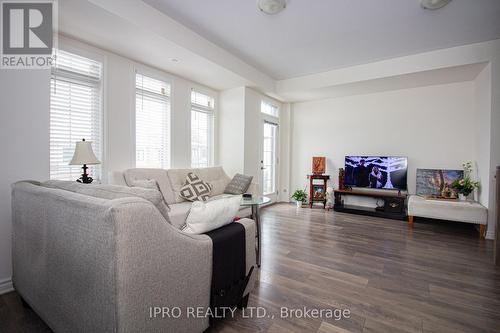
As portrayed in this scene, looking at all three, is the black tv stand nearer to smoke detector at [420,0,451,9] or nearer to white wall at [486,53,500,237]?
white wall at [486,53,500,237]

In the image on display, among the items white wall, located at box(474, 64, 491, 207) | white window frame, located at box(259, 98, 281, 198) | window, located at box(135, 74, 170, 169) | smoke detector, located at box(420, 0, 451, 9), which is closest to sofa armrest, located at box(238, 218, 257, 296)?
window, located at box(135, 74, 170, 169)

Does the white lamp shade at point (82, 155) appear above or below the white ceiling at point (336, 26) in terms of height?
below

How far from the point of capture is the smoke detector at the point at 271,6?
2.52 m

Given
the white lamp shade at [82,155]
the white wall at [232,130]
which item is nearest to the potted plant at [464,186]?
the white wall at [232,130]

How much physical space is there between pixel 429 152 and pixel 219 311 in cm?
486

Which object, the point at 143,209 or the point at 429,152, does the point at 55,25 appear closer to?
the point at 143,209

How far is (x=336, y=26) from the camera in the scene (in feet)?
9.93

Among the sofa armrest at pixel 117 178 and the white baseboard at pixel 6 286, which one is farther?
the sofa armrest at pixel 117 178

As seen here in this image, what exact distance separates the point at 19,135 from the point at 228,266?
212cm

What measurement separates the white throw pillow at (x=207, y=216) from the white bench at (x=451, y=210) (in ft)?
12.1

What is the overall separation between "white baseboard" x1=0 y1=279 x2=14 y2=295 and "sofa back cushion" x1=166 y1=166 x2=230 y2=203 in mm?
1828

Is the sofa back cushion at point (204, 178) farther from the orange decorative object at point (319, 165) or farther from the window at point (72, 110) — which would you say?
the orange decorative object at point (319, 165)

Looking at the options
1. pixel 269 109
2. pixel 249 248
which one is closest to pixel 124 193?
pixel 249 248

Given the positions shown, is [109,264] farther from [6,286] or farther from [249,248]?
[6,286]
